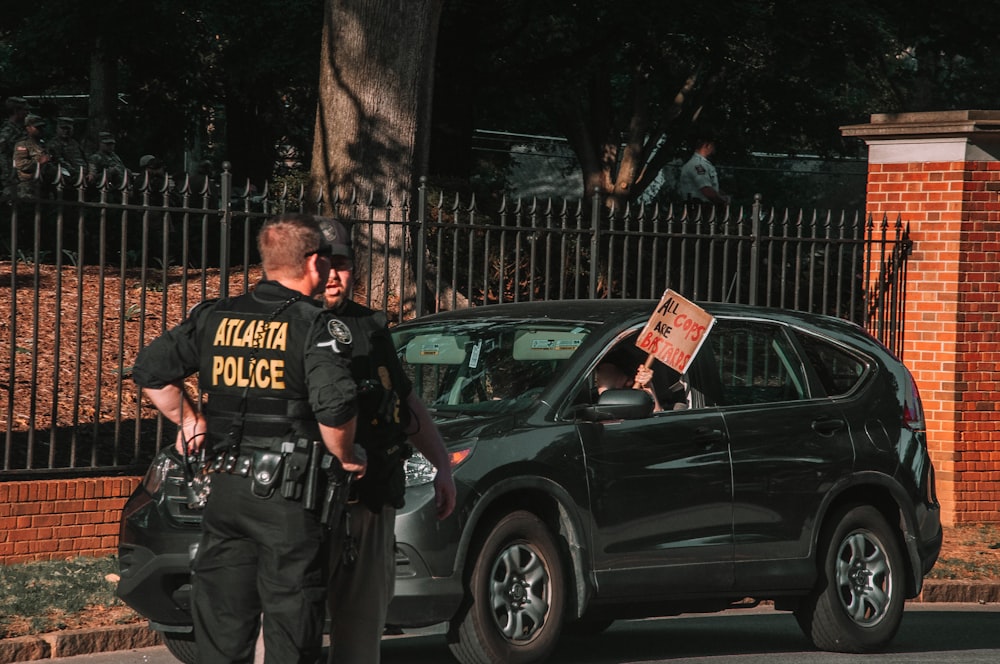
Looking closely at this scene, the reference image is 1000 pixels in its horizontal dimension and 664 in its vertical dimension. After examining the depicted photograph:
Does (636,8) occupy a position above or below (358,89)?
above

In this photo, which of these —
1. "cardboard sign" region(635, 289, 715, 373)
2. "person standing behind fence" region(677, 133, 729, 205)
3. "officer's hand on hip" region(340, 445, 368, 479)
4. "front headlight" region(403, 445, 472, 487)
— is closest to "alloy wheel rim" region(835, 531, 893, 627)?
"cardboard sign" region(635, 289, 715, 373)

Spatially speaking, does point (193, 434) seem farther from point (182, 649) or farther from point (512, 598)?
point (182, 649)

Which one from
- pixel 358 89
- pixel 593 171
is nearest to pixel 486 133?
pixel 593 171

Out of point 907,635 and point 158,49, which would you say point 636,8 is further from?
point 907,635

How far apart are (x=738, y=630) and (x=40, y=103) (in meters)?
27.7

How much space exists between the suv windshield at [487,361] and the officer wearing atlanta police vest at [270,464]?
2590mm

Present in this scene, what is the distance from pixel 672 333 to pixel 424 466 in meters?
1.45

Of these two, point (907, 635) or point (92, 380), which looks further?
point (92, 380)

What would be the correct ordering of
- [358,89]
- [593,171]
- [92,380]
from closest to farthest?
[92,380] < [358,89] < [593,171]

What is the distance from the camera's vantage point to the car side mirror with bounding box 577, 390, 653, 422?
284 inches

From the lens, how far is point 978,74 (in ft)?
139

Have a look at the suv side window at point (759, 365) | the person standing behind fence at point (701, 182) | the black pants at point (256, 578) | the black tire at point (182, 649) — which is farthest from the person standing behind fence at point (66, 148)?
the black pants at point (256, 578)

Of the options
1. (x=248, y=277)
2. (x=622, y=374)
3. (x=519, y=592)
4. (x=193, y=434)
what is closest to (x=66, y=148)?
(x=248, y=277)

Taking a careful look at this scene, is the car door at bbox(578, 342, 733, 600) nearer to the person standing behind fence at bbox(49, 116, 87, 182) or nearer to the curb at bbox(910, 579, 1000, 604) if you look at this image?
the curb at bbox(910, 579, 1000, 604)
